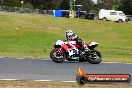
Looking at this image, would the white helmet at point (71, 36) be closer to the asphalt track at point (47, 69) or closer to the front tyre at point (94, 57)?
the front tyre at point (94, 57)

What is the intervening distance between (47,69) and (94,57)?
351 centimetres

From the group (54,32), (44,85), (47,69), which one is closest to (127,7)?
(54,32)

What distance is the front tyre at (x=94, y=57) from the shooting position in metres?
18.8

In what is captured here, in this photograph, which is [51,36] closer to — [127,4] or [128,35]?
[128,35]

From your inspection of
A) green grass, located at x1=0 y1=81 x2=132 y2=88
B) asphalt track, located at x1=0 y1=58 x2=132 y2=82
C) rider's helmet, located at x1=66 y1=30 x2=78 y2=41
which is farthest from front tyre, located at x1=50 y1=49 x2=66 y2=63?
green grass, located at x1=0 y1=81 x2=132 y2=88

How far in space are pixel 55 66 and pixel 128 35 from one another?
1151 inches

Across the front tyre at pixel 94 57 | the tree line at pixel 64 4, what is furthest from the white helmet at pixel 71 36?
the tree line at pixel 64 4

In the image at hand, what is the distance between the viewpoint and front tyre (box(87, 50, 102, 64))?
18.8 meters

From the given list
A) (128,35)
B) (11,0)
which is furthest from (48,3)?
(128,35)

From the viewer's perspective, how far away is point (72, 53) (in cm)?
1898

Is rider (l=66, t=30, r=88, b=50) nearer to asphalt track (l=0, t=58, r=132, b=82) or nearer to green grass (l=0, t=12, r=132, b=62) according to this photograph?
asphalt track (l=0, t=58, r=132, b=82)

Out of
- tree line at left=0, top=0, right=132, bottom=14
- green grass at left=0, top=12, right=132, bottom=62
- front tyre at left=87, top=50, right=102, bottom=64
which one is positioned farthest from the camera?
tree line at left=0, top=0, right=132, bottom=14

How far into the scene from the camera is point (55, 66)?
17016mm

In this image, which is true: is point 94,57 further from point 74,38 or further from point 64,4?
point 64,4
